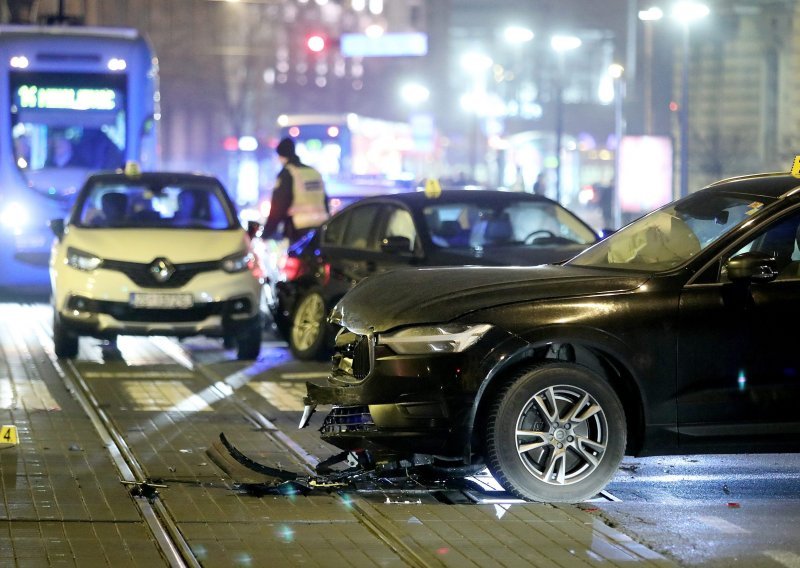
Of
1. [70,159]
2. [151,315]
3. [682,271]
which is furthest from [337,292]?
[70,159]

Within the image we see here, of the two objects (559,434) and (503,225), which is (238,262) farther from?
(559,434)

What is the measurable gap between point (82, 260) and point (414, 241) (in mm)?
3098

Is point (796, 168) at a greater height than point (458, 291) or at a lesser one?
greater

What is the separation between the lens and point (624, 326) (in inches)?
309

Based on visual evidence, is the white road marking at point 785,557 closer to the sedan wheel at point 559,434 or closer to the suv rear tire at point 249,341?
the sedan wheel at point 559,434

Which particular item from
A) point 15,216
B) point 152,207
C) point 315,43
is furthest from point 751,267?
point 315,43

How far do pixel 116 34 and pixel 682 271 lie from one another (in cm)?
1689

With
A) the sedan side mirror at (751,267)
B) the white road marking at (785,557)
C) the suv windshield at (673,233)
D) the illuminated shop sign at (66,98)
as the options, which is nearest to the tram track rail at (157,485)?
the white road marking at (785,557)

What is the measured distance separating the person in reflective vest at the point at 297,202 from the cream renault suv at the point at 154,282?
244cm

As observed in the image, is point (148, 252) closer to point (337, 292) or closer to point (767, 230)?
point (337, 292)

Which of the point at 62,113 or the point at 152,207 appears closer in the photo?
the point at 152,207

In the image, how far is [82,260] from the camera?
14.4 metres

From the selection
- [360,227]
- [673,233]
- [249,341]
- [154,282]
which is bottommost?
[249,341]

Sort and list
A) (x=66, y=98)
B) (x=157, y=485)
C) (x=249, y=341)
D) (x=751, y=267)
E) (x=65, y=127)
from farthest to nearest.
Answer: (x=65, y=127) < (x=66, y=98) < (x=249, y=341) < (x=157, y=485) < (x=751, y=267)
